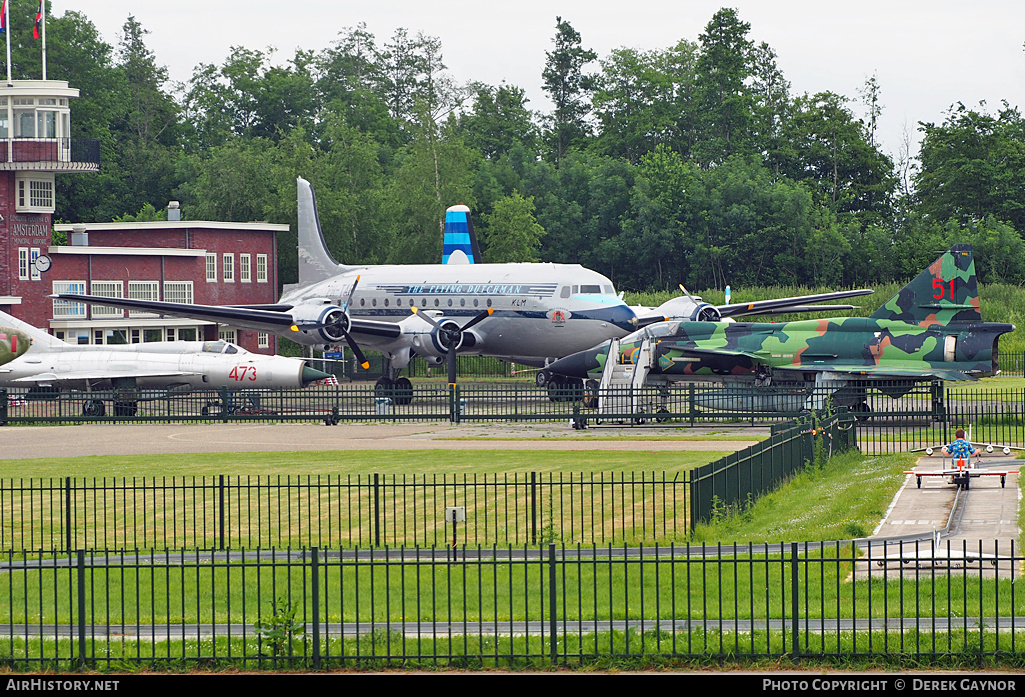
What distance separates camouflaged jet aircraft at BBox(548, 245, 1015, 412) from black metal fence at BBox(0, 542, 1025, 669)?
21.4 m

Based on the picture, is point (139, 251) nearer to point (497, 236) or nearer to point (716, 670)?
point (497, 236)

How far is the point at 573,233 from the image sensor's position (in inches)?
Result: 3797

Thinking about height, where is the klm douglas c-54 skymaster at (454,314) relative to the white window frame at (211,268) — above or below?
below

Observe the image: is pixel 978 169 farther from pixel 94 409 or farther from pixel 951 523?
pixel 951 523

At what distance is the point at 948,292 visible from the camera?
131 feet

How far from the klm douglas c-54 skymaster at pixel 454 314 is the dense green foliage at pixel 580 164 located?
81.8 ft

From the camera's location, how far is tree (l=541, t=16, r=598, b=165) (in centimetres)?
11738

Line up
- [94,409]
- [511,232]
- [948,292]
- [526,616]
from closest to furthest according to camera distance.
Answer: [526,616] < [948,292] < [94,409] < [511,232]

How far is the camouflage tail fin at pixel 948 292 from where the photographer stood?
39844mm

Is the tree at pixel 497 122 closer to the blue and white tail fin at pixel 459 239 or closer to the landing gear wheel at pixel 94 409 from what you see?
the blue and white tail fin at pixel 459 239

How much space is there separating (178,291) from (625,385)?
2921cm

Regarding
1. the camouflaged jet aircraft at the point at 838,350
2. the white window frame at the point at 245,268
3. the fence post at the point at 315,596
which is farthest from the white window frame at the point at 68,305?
the fence post at the point at 315,596

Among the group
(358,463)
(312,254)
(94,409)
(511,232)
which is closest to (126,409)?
(94,409)

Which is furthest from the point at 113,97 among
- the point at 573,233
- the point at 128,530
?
the point at 128,530
